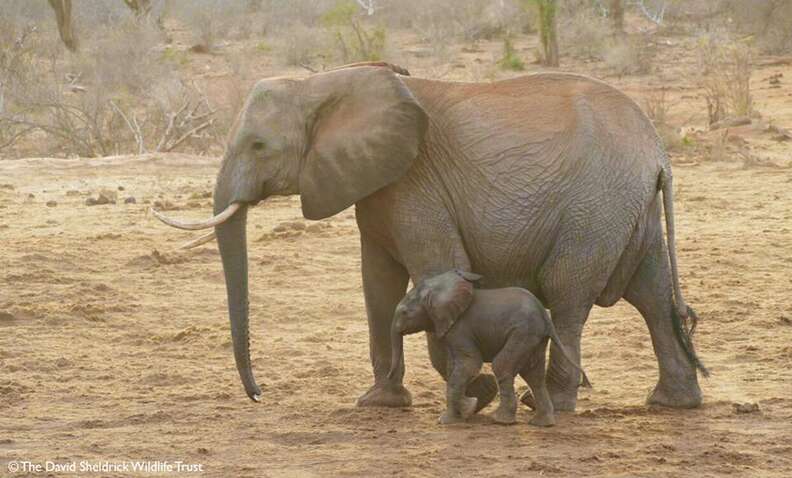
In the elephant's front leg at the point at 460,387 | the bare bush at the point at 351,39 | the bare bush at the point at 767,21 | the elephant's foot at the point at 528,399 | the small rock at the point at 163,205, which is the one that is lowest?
the bare bush at the point at 767,21

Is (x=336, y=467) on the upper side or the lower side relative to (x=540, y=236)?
lower

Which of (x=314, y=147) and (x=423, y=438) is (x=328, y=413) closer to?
(x=423, y=438)

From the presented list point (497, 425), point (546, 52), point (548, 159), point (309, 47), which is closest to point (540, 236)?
point (548, 159)

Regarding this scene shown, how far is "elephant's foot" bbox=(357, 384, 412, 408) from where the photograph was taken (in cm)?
648

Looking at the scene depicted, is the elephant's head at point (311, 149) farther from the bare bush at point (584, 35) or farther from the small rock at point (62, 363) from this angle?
the bare bush at point (584, 35)

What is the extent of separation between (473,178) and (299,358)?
1912mm

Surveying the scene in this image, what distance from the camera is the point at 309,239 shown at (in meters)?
10.8

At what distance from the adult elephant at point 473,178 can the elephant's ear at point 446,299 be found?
18 centimetres

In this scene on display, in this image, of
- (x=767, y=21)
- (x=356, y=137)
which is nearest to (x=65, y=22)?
(x=767, y=21)

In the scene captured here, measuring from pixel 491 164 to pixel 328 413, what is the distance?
127 centimetres

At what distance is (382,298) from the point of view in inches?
256

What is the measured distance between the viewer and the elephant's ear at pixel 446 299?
5820 millimetres

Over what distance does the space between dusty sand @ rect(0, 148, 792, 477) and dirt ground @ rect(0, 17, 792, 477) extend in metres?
0.02

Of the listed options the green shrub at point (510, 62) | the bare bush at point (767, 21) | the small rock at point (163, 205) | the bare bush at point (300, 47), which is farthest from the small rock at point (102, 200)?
the bare bush at point (767, 21)
